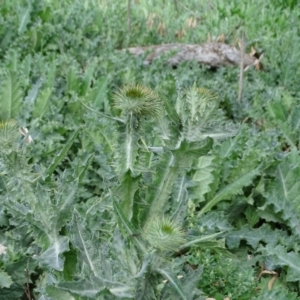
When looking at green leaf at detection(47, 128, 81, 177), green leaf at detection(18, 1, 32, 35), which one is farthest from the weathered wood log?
green leaf at detection(47, 128, 81, 177)

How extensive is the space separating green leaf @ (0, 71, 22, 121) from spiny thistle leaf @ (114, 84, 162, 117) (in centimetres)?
201

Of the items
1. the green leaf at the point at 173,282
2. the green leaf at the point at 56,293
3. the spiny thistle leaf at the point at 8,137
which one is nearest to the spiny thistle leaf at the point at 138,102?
the spiny thistle leaf at the point at 8,137

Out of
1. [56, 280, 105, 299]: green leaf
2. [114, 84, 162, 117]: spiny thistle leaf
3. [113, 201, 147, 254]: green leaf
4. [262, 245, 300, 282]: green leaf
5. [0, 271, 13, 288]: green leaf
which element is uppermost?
[114, 84, 162, 117]: spiny thistle leaf

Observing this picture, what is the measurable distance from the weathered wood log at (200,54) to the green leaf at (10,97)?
1.34m

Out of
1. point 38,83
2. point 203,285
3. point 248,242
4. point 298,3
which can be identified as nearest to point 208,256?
point 203,285

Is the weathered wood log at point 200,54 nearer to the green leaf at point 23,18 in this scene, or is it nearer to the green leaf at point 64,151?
the green leaf at point 23,18

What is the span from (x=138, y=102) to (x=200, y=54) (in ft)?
10.7

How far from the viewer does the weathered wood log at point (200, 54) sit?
500 cm

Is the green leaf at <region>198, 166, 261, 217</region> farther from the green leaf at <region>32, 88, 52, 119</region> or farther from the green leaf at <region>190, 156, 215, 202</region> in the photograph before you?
the green leaf at <region>32, 88, 52, 119</region>

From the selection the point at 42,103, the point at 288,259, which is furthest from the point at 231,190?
the point at 42,103

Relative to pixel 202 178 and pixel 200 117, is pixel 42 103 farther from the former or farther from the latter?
pixel 200 117

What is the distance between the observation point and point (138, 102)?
1.92 m

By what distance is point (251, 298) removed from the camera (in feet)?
9.18

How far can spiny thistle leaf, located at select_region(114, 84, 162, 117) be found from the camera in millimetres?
1914
